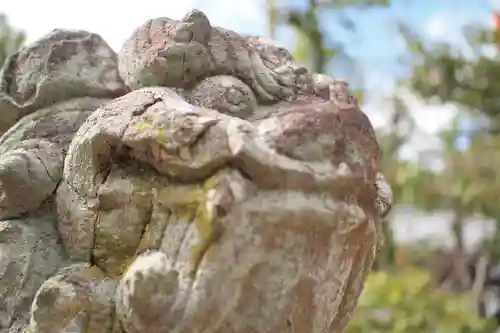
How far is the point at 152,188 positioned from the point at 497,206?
2.89 metres

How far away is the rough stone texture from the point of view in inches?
26.7

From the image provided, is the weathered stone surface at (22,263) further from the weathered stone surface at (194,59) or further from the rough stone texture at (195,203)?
the weathered stone surface at (194,59)

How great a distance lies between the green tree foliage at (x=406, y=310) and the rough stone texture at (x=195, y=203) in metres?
2.05

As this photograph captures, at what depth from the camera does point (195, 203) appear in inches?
27.0

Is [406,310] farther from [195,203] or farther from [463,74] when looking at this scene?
[195,203]

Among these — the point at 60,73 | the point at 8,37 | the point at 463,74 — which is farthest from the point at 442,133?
the point at 60,73

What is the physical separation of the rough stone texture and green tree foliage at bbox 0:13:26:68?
218 centimetres

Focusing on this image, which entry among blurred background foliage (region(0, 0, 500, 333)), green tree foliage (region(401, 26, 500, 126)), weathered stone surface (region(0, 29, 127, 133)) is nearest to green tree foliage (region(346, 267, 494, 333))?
blurred background foliage (region(0, 0, 500, 333))

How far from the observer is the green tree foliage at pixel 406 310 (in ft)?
9.31

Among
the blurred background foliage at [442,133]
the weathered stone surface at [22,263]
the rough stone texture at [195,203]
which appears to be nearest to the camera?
the rough stone texture at [195,203]

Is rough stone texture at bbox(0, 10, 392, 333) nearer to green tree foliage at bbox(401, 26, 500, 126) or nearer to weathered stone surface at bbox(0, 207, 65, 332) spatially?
weathered stone surface at bbox(0, 207, 65, 332)

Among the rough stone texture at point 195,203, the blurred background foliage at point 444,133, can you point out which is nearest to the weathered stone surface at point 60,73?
the rough stone texture at point 195,203

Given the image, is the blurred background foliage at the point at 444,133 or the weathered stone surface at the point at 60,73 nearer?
the weathered stone surface at the point at 60,73

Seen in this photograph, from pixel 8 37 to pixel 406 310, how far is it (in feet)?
6.14
